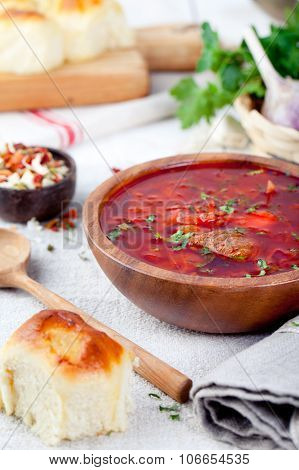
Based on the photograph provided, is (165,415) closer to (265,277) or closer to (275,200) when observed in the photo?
(265,277)

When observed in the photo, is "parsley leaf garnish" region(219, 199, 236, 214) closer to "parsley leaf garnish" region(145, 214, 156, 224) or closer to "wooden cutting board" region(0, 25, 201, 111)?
"parsley leaf garnish" region(145, 214, 156, 224)

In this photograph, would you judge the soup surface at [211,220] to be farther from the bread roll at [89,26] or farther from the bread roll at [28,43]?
the bread roll at [89,26]

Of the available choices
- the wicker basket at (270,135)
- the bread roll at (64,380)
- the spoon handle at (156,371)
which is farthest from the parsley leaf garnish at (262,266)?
the wicker basket at (270,135)

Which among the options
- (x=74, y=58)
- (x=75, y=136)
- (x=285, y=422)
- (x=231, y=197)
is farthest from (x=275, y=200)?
(x=74, y=58)

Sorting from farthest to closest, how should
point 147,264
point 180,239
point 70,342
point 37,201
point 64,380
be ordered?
1. point 37,201
2. point 180,239
3. point 147,264
4. point 70,342
5. point 64,380

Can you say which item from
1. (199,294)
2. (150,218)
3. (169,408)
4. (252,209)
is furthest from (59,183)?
(169,408)

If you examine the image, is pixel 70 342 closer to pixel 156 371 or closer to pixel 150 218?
pixel 156 371
